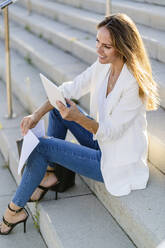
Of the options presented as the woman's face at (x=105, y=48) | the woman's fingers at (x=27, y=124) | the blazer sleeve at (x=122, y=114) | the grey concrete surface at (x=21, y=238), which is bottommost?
the grey concrete surface at (x=21, y=238)

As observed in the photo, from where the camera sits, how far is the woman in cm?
253

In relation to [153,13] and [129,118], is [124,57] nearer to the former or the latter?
[129,118]

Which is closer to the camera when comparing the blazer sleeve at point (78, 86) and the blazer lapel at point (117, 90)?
the blazer lapel at point (117, 90)

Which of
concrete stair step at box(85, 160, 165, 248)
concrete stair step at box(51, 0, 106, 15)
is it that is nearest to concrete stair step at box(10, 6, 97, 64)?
concrete stair step at box(51, 0, 106, 15)

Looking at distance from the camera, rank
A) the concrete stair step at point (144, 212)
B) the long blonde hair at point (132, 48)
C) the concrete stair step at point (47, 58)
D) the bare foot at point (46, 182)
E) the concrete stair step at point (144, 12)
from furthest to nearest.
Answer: the concrete stair step at point (47, 58) < the concrete stair step at point (144, 12) < the bare foot at point (46, 182) < the long blonde hair at point (132, 48) < the concrete stair step at point (144, 212)

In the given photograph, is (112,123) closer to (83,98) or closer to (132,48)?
(132,48)

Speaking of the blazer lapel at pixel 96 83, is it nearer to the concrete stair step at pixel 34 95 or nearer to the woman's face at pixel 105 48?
the woman's face at pixel 105 48

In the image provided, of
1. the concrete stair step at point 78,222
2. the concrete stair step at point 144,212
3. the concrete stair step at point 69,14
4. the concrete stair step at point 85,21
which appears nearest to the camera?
the concrete stair step at point 144,212

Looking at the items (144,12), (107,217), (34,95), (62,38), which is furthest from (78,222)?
(62,38)

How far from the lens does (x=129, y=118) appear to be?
2.57 m

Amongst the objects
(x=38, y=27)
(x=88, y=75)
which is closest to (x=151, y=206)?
(x=88, y=75)

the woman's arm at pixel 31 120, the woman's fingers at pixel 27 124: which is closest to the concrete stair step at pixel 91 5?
the woman's arm at pixel 31 120

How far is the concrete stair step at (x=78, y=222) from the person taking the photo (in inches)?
102

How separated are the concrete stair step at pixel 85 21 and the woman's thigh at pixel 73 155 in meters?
1.35
